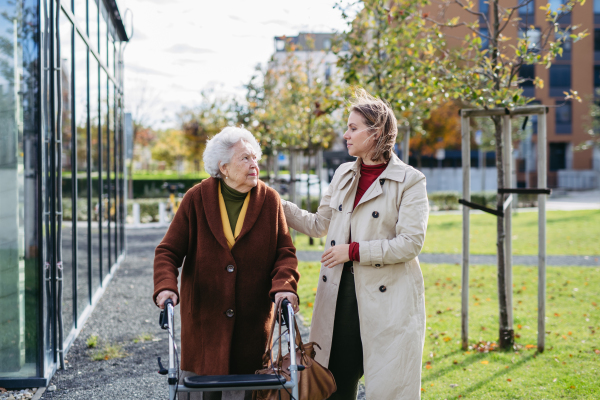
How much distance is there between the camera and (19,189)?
452cm

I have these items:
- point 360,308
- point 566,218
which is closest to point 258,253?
point 360,308

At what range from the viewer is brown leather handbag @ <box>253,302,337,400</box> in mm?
2768

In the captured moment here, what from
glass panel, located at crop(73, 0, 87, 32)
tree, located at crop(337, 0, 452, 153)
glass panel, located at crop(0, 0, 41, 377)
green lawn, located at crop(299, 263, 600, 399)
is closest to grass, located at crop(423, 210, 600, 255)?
green lawn, located at crop(299, 263, 600, 399)

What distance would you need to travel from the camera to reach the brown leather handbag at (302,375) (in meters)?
2.77

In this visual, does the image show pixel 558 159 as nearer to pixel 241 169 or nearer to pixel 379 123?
pixel 379 123

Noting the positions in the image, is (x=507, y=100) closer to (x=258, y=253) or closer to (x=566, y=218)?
(x=258, y=253)

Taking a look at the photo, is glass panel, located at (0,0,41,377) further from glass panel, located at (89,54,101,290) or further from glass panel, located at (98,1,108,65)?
glass panel, located at (98,1,108,65)

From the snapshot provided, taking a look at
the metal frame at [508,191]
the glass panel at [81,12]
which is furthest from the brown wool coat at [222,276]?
the glass panel at [81,12]

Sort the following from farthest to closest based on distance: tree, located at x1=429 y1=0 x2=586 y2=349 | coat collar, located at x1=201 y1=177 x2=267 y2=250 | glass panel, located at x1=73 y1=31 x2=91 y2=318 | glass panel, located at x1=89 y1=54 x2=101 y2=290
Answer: glass panel, located at x1=89 y1=54 x2=101 y2=290 → glass panel, located at x1=73 y1=31 x2=91 y2=318 → tree, located at x1=429 y1=0 x2=586 y2=349 → coat collar, located at x1=201 y1=177 x2=267 y2=250

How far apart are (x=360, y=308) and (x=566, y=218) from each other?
1776cm

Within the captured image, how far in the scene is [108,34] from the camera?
367 inches

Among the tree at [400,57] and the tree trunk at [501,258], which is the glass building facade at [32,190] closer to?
the tree at [400,57]

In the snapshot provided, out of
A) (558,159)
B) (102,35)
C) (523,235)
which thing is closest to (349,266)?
(102,35)

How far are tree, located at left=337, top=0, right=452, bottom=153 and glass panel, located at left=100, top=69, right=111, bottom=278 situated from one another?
378 cm
